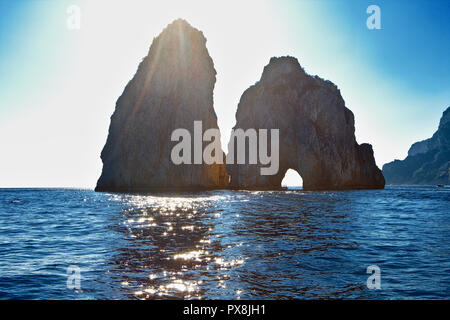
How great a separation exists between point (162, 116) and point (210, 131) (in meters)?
15.5

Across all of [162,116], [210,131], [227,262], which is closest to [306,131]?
[210,131]

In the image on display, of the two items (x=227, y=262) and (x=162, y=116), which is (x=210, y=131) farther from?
(x=227, y=262)

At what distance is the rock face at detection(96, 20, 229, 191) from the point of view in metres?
85.6

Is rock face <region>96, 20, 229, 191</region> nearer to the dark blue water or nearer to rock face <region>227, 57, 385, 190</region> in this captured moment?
rock face <region>227, 57, 385, 190</region>

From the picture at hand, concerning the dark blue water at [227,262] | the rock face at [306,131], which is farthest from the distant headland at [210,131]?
the dark blue water at [227,262]

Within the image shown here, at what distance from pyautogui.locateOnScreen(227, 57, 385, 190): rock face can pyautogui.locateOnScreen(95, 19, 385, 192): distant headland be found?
305 mm

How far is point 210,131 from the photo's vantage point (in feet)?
293

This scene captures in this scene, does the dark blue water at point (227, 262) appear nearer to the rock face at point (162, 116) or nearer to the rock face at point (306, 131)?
the rock face at point (162, 116)

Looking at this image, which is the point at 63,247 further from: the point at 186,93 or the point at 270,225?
the point at 186,93

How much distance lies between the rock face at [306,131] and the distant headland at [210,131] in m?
0.31

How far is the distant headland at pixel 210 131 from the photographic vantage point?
8562cm

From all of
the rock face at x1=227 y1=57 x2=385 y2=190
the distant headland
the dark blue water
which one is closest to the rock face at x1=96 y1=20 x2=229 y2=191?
the distant headland

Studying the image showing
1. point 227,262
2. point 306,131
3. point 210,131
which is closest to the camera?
point 227,262

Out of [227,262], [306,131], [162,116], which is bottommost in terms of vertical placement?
[227,262]
